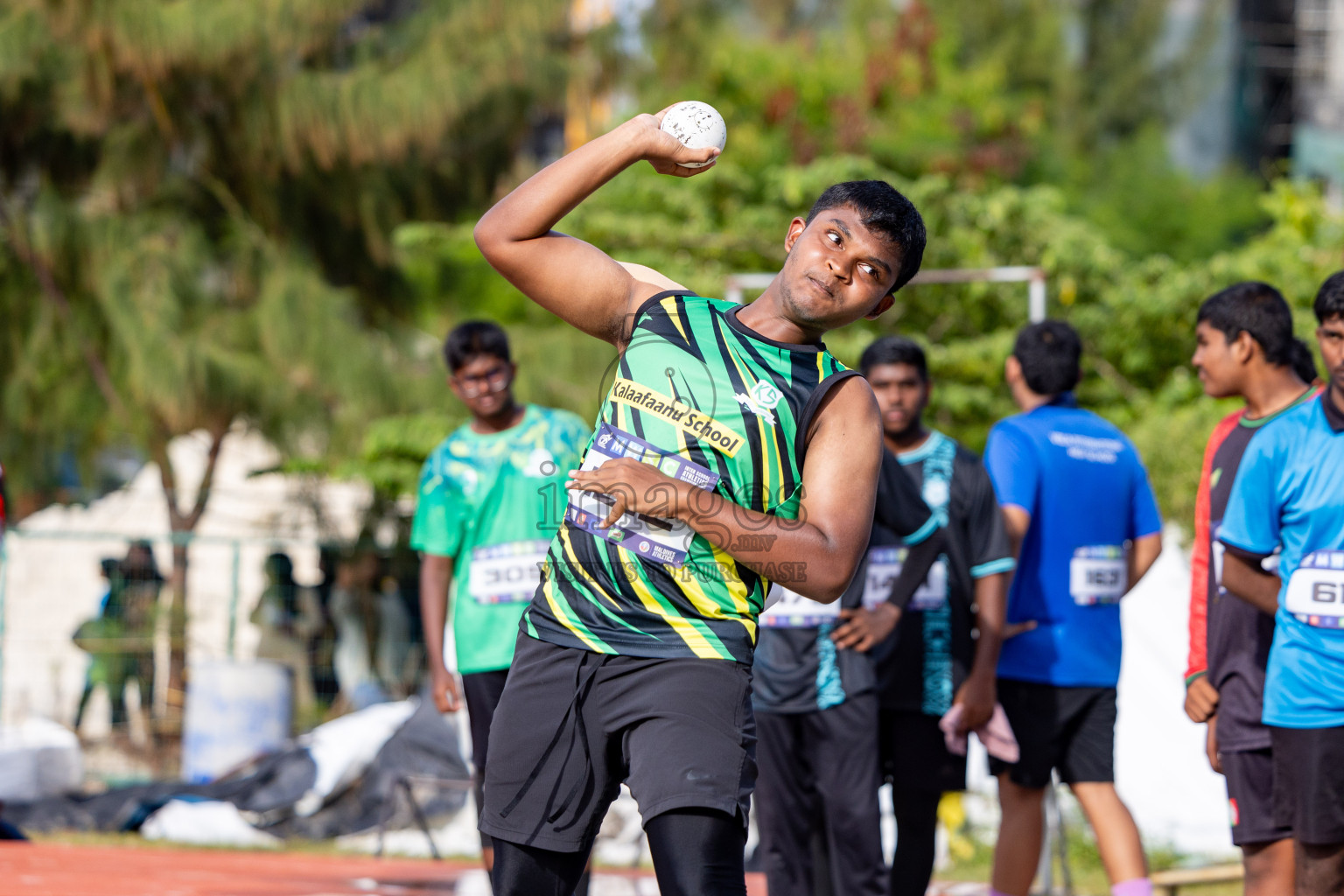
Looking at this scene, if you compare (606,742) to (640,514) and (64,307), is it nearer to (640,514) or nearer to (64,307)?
(640,514)

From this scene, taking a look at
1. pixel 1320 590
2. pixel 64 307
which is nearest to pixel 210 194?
pixel 64 307

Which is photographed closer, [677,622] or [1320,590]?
[677,622]

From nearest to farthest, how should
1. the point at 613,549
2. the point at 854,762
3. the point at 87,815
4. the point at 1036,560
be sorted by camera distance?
the point at 613,549
the point at 854,762
the point at 1036,560
the point at 87,815

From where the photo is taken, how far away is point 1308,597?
3.49 m

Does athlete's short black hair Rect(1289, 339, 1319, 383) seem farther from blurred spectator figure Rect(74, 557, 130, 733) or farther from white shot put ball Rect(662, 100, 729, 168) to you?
blurred spectator figure Rect(74, 557, 130, 733)

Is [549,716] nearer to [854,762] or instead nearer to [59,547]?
[854,762]

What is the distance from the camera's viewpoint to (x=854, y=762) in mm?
4496

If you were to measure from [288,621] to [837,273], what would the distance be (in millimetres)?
8396

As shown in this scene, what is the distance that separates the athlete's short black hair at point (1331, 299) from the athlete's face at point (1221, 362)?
1.92 ft

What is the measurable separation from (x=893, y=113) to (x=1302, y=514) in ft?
54.2

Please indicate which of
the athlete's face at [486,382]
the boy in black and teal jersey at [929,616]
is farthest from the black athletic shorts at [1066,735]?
the athlete's face at [486,382]

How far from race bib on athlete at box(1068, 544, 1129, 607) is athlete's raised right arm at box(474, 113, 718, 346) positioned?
2601mm

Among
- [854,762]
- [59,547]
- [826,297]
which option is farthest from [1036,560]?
[59,547]

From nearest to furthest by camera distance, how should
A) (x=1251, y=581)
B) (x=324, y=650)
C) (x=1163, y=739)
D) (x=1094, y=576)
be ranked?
1. (x=1251, y=581)
2. (x=1094, y=576)
3. (x=1163, y=739)
4. (x=324, y=650)
